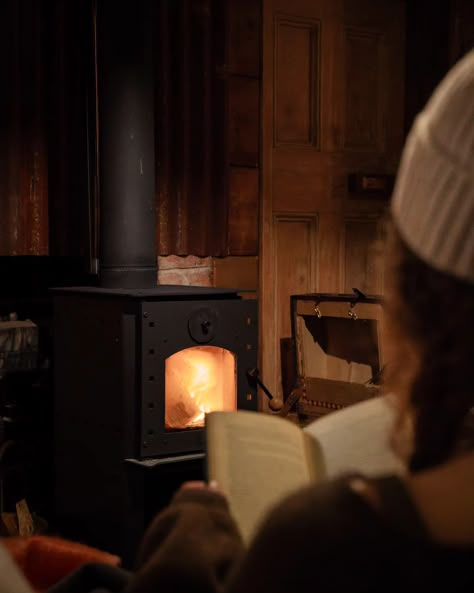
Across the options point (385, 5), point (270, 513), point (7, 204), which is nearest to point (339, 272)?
point (385, 5)

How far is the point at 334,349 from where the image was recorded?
3.39 metres

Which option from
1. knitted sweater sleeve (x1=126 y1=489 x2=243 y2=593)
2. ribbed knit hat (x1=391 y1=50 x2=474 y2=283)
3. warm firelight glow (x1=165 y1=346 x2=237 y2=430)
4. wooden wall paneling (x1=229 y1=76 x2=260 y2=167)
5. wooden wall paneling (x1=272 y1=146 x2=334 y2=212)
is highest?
wooden wall paneling (x1=229 y1=76 x2=260 y2=167)

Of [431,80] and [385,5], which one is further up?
[385,5]

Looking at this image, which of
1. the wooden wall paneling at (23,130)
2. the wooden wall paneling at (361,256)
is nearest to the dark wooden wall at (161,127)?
the wooden wall paneling at (23,130)

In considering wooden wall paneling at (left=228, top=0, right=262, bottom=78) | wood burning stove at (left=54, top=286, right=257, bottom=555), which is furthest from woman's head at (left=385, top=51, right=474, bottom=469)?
wooden wall paneling at (left=228, top=0, right=262, bottom=78)

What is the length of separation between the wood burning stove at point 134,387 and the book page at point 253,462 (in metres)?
1.41

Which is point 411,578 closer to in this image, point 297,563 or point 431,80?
point 297,563

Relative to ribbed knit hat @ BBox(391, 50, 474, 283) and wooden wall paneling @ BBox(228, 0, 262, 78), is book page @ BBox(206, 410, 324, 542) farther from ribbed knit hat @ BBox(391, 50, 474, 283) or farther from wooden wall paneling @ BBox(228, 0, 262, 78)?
wooden wall paneling @ BBox(228, 0, 262, 78)

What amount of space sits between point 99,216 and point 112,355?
0.51m

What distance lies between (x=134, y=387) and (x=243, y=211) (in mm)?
1147

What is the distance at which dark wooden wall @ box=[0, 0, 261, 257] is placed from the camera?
2.85 metres

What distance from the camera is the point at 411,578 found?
23.1 inches

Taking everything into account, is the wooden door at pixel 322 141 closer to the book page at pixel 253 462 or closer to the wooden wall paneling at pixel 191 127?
the wooden wall paneling at pixel 191 127

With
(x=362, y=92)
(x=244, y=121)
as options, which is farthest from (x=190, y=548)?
(x=362, y=92)
